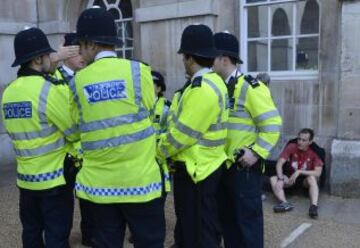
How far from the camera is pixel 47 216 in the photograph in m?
3.30

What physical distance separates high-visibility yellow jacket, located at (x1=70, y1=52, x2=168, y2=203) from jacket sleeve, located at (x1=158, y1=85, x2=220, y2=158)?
30 centimetres

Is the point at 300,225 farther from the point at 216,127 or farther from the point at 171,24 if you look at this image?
the point at 171,24

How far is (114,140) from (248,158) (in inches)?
48.2

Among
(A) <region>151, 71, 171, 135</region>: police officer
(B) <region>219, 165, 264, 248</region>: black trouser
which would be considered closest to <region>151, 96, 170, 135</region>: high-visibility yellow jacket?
(A) <region>151, 71, 171, 135</region>: police officer

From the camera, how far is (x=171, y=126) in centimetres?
302

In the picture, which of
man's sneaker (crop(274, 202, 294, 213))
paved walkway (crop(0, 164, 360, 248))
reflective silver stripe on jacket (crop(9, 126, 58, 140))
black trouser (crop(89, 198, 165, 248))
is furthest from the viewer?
man's sneaker (crop(274, 202, 294, 213))

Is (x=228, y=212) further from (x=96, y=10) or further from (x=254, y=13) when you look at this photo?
(x=254, y=13)

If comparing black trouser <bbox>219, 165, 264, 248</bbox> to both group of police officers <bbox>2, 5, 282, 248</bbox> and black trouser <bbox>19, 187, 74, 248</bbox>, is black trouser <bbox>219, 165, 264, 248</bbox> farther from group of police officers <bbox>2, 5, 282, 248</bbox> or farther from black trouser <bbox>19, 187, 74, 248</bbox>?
black trouser <bbox>19, 187, 74, 248</bbox>

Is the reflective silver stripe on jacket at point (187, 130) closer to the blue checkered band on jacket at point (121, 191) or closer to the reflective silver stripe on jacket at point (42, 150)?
the blue checkered band on jacket at point (121, 191)

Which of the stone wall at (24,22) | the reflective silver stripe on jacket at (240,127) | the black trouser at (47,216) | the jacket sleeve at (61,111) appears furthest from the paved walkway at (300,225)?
the stone wall at (24,22)

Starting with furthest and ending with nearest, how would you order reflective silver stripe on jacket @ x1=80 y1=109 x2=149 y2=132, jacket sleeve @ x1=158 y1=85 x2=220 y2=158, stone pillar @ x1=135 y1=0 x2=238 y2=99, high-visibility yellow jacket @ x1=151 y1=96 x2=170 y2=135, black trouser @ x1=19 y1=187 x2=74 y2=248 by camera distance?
stone pillar @ x1=135 y1=0 x2=238 y2=99 → high-visibility yellow jacket @ x1=151 y1=96 x2=170 y2=135 → black trouser @ x1=19 y1=187 x2=74 y2=248 → jacket sleeve @ x1=158 y1=85 x2=220 y2=158 → reflective silver stripe on jacket @ x1=80 y1=109 x2=149 y2=132

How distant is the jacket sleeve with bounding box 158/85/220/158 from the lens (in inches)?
114

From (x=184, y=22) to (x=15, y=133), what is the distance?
433cm

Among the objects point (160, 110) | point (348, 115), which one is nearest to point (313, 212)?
point (348, 115)
